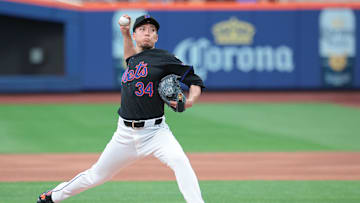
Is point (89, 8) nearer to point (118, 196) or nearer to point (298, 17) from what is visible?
point (298, 17)

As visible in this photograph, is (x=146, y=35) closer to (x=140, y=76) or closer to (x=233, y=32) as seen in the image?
(x=140, y=76)

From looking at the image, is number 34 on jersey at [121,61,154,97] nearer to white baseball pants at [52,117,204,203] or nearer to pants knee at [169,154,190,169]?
white baseball pants at [52,117,204,203]

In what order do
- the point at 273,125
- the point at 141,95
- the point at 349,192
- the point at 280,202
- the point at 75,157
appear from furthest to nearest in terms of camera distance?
the point at 273,125
the point at 75,157
the point at 349,192
the point at 280,202
the point at 141,95

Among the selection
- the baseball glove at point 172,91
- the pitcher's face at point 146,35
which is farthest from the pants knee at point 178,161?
the pitcher's face at point 146,35

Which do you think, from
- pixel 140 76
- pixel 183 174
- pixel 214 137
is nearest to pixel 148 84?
pixel 140 76

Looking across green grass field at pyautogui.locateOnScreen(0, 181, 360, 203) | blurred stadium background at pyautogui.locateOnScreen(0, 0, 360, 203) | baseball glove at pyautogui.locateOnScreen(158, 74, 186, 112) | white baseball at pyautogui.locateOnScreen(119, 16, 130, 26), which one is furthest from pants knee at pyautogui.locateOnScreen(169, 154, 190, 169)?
blurred stadium background at pyautogui.locateOnScreen(0, 0, 360, 203)

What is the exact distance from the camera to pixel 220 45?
22.9m

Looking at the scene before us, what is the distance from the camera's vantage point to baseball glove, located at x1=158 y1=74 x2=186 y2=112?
5.05 meters

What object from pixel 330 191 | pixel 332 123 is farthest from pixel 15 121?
pixel 330 191

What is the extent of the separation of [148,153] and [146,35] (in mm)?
1015

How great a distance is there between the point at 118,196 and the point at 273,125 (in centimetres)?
798

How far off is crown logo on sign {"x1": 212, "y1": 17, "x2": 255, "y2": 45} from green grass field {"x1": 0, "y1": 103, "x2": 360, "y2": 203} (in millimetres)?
4342

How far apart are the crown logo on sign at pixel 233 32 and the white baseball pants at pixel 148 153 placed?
17.8 meters

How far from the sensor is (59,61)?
23.2m
